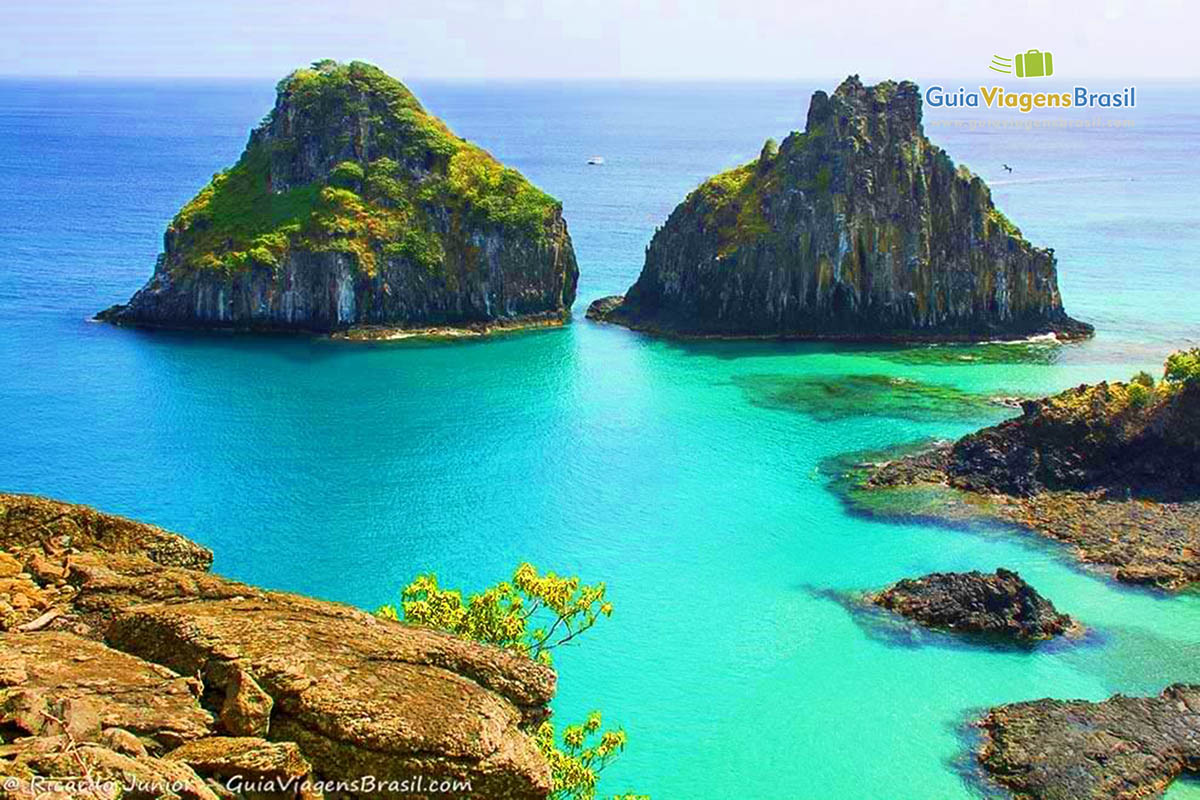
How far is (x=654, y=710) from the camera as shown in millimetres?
48906

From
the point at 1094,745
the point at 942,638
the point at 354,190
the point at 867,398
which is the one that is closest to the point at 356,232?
the point at 354,190

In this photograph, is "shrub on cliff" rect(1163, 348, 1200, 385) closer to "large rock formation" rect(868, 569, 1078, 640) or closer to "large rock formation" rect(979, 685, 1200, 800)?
"large rock formation" rect(868, 569, 1078, 640)

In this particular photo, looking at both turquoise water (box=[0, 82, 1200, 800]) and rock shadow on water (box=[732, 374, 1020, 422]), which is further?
rock shadow on water (box=[732, 374, 1020, 422])

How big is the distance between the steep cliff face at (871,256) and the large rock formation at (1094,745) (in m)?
69.7

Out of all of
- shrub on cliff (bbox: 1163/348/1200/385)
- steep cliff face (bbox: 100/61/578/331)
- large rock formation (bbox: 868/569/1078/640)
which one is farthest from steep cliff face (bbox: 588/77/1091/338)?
large rock formation (bbox: 868/569/1078/640)

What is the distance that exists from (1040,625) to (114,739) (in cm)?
4668

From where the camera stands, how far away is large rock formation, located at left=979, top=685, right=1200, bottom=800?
1700 inches

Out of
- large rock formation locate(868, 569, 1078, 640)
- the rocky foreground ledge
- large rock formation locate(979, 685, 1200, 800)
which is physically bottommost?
large rock formation locate(979, 685, 1200, 800)

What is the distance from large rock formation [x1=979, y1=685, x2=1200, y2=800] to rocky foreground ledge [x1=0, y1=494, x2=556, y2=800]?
28330 millimetres

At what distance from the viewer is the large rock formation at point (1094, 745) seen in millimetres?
43188

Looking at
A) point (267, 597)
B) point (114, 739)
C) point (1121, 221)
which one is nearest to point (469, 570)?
point (267, 597)

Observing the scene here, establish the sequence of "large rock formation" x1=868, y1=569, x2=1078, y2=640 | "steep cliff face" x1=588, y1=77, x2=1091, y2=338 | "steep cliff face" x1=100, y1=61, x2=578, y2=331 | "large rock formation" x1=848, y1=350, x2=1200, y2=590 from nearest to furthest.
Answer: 1. "large rock formation" x1=868, y1=569, x2=1078, y2=640
2. "large rock formation" x1=848, y1=350, x2=1200, y2=590
3. "steep cliff face" x1=588, y1=77, x2=1091, y2=338
4. "steep cliff face" x1=100, y1=61, x2=578, y2=331

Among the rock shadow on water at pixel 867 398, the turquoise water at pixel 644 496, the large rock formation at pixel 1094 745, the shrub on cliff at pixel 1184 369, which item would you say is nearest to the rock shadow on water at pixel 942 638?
the turquoise water at pixel 644 496

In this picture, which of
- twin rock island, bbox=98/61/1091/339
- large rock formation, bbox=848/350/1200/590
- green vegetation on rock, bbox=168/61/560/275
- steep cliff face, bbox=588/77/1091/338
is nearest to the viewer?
large rock formation, bbox=848/350/1200/590
